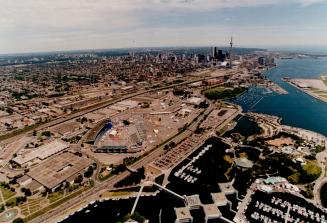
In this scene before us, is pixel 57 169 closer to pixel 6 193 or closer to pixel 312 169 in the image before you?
pixel 6 193

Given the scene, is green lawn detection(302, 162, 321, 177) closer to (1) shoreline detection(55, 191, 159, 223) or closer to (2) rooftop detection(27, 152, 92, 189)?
(1) shoreline detection(55, 191, 159, 223)

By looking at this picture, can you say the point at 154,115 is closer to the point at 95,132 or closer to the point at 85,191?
the point at 95,132

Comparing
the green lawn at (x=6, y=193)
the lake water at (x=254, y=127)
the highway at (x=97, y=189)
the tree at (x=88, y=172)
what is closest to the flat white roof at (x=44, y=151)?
the green lawn at (x=6, y=193)

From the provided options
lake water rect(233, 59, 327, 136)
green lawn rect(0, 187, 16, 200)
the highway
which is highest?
lake water rect(233, 59, 327, 136)

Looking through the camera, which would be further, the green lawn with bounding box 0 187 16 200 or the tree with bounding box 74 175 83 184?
the tree with bounding box 74 175 83 184

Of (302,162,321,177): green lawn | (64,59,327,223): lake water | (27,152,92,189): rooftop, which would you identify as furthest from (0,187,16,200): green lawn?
(302,162,321,177): green lawn

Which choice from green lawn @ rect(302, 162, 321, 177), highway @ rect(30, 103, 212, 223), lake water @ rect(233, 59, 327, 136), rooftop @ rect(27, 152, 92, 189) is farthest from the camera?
lake water @ rect(233, 59, 327, 136)

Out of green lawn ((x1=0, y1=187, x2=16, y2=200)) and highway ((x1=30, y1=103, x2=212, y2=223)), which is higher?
highway ((x1=30, y1=103, x2=212, y2=223))

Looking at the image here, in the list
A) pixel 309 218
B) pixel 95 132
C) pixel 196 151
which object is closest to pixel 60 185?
pixel 95 132

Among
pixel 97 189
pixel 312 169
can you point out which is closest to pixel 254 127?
pixel 312 169

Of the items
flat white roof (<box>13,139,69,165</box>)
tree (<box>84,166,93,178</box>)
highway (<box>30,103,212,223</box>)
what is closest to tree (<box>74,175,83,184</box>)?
tree (<box>84,166,93,178</box>)

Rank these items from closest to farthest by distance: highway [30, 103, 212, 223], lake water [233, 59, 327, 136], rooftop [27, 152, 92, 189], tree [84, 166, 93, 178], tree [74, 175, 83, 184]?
highway [30, 103, 212, 223], tree [74, 175, 83, 184], rooftop [27, 152, 92, 189], tree [84, 166, 93, 178], lake water [233, 59, 327, 136]
